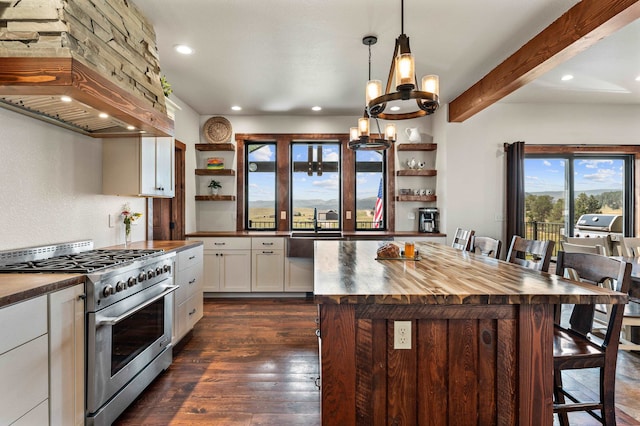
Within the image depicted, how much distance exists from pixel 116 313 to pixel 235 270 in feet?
9.20

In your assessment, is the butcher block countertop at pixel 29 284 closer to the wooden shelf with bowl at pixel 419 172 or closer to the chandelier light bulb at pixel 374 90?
the chandelier light bulb at pixel 374 90

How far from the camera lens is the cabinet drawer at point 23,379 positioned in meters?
1.29

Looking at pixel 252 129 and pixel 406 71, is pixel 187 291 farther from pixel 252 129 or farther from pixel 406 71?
pixel 252 129

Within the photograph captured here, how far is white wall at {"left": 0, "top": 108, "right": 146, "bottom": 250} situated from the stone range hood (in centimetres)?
12

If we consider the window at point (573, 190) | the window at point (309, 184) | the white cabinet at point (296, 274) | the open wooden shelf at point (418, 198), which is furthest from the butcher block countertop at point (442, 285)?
the window at point (573, 190)

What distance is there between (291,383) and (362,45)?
2.88m

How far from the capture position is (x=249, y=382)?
2.44 m

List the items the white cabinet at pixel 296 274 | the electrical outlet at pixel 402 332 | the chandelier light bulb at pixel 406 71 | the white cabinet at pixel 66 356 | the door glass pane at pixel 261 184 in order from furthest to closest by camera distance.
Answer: the door glass pane at pixel 261 184, the white cabinet at pixel 296 274, the chandelier light bulb at pixel 406 71, the white cabinet at pixel 66 356, the electrical outlet at pixel 402 332

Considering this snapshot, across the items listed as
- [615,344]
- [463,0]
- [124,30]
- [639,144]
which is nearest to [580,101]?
[639,144]

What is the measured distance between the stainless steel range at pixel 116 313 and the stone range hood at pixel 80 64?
90 cm

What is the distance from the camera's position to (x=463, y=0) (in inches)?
92.0

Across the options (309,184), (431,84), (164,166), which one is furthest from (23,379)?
(309,184)

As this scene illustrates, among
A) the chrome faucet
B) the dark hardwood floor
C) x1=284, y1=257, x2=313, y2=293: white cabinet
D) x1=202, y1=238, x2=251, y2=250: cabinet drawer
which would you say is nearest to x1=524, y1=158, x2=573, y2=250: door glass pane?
the dark hardwood floor

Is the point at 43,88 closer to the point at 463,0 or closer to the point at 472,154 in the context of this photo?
the point at 463,0
